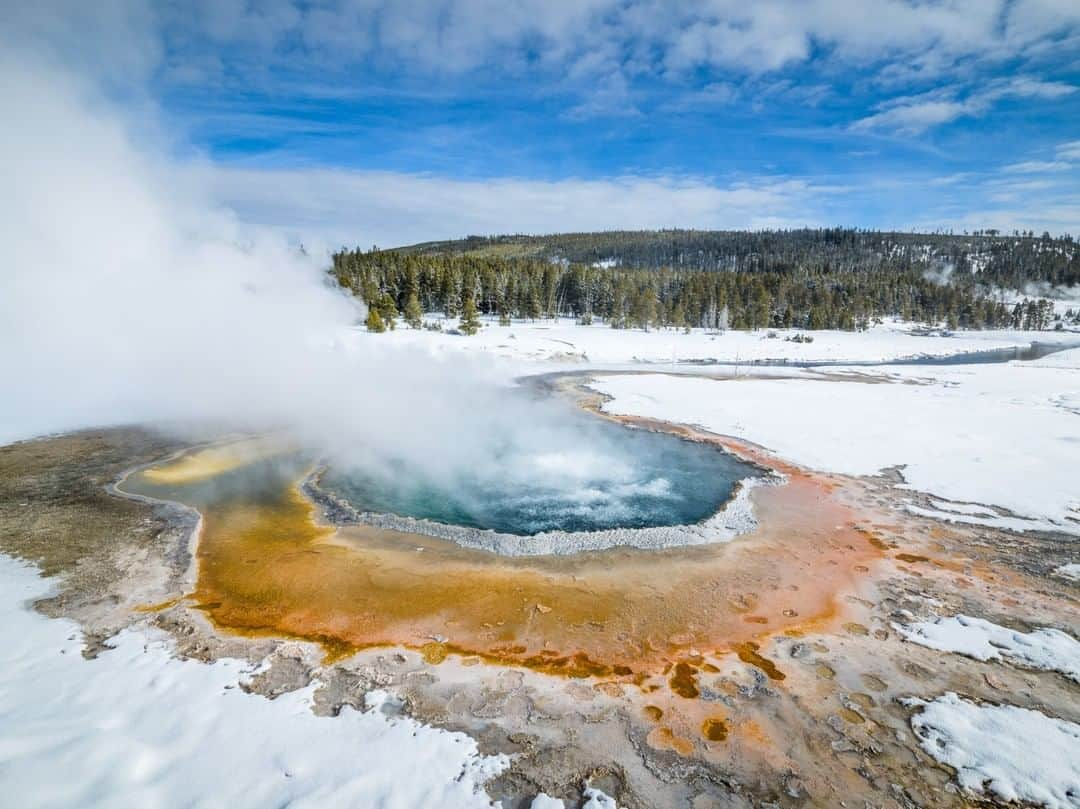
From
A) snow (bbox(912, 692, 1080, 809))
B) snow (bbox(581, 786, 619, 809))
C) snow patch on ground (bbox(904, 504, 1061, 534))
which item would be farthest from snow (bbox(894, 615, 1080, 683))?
snow (bbox(581, 786, 619, 809))

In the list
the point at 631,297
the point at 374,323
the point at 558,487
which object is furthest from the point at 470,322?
the point at 558,487

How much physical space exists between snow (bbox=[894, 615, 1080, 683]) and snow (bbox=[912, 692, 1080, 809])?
1.03 metres

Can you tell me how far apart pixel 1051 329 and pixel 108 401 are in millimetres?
113362

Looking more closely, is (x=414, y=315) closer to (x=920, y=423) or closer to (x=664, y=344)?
(x=664, y=344)

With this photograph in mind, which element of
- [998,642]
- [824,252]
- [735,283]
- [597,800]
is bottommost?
[998,642]

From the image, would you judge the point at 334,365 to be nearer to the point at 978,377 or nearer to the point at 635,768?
the point at 635,768

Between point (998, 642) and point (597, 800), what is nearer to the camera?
point (597, 800)

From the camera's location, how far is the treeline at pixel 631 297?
2313 inches

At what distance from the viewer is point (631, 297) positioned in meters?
65.2

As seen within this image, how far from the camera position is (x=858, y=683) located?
5.81 m

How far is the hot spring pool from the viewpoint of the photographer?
10.5m

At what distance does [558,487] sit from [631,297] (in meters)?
56.4

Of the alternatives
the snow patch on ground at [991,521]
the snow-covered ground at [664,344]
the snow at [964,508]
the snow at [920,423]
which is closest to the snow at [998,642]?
the snow patch on ground at [991,521]

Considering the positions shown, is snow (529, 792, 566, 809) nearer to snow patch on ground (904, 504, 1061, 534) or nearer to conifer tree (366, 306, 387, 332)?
snow patch on ground (904, 504, 1061, 534)
